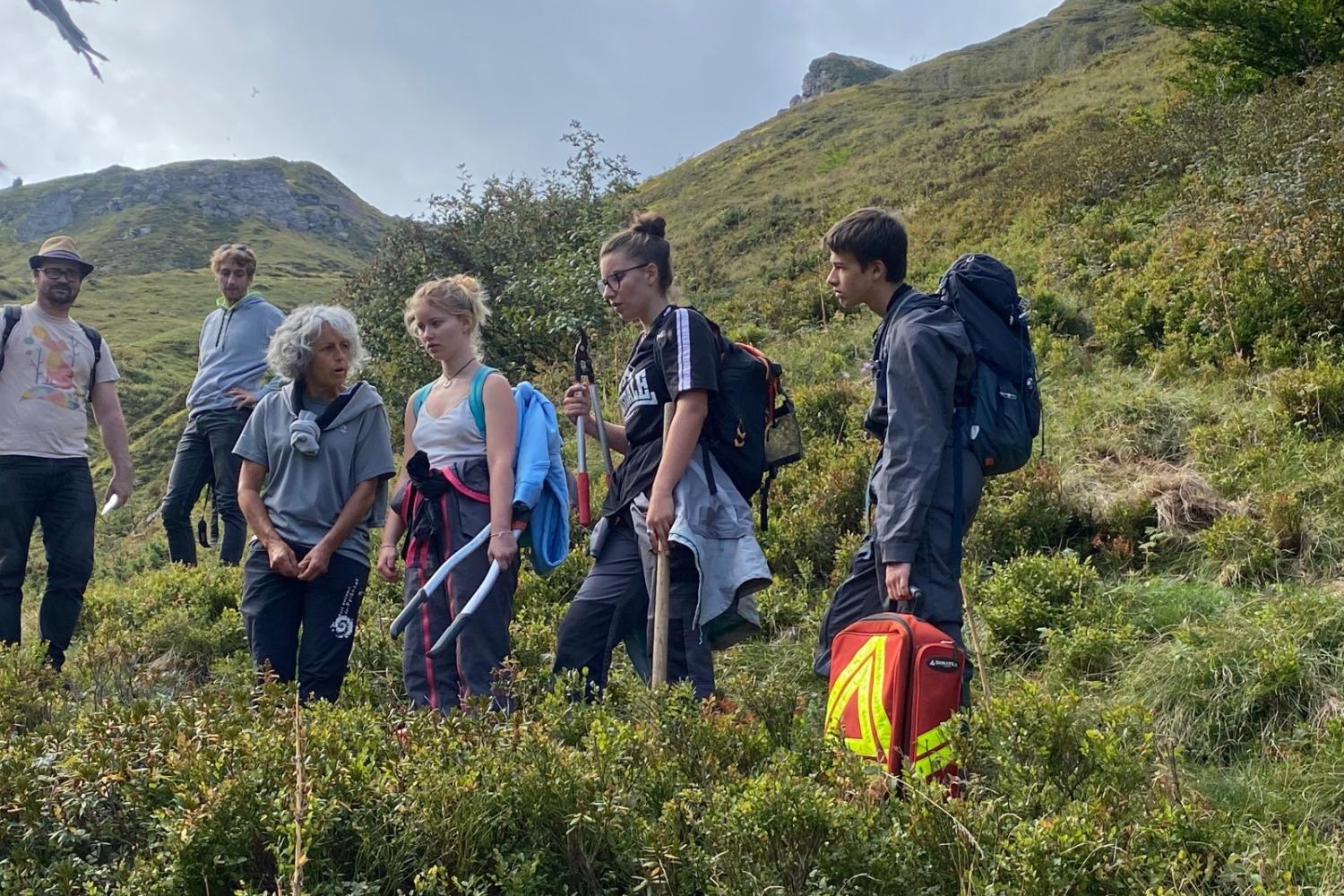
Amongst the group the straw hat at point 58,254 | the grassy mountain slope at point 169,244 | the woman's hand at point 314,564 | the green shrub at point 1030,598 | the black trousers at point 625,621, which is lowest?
the green shrub at point 1030,598

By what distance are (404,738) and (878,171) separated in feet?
90.6

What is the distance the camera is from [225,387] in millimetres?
6281

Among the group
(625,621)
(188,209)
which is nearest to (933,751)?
(625,621)

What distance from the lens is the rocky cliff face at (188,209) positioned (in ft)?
292

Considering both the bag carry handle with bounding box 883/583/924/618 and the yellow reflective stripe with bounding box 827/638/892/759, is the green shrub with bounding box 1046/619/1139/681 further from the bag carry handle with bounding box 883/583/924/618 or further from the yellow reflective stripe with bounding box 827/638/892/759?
the yellow reflective stripe with bounding box 827/638/892/759

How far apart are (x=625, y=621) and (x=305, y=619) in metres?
1.31

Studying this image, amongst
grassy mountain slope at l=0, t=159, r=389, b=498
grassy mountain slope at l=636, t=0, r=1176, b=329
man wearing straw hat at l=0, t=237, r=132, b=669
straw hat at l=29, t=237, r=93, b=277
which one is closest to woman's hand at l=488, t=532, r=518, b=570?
man wearing straw hat at l=0, t=237, r=132, b=669

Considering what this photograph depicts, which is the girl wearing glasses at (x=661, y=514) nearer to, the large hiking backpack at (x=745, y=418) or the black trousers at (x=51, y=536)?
the large hiking backpack at (x=745, y=418)

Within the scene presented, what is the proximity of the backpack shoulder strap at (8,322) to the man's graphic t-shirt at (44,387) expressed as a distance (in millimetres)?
15

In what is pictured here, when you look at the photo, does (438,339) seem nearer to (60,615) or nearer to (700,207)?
(60,615)

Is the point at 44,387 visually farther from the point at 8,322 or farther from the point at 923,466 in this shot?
the point at 923,466

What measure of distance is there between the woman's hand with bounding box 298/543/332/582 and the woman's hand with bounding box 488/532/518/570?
2.28ft

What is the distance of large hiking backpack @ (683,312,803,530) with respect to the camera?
344cm

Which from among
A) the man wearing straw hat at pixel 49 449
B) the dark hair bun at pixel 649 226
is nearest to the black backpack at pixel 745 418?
the dark hair bun at pixel 649 226
